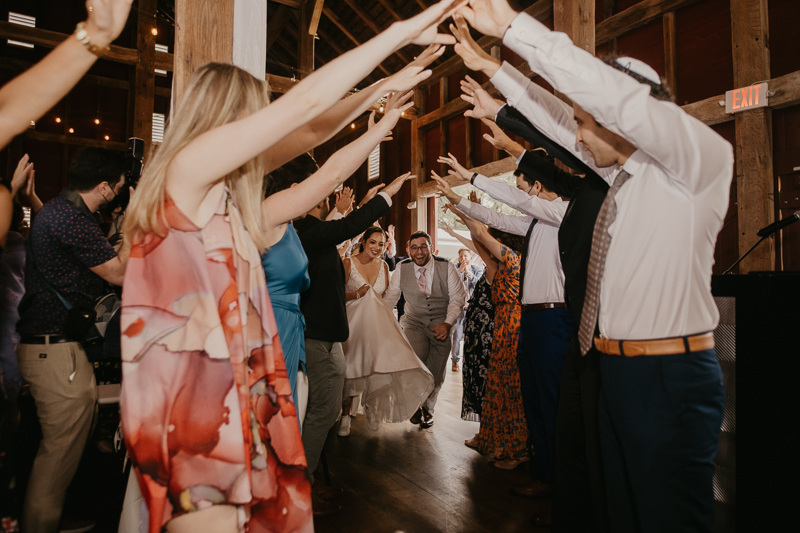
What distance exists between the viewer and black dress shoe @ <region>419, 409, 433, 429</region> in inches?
145

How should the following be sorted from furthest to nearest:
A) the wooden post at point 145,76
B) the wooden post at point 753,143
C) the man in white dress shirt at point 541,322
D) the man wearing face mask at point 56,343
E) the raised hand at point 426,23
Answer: the wooden post at point 145,76, the wooden post at point 753,143, the man in white dress shirt at point 541,322, the man wearing face mask at point 56,343, the raised hand at point 426,23

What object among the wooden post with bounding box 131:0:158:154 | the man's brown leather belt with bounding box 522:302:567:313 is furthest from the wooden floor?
the wooden post with bounding box 131:0:158:154

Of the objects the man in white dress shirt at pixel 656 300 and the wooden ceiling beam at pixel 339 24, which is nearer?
the man in white dress shirt at pixel 656 300

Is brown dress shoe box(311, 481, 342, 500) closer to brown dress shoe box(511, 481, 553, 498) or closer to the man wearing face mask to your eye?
brown dress shoe box(511, 481, 553, 498)

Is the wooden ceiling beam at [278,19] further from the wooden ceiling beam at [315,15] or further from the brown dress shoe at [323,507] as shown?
the brown dress shoe at [323,507]

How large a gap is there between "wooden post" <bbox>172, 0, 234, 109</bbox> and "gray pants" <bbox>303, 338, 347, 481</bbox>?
1211mm

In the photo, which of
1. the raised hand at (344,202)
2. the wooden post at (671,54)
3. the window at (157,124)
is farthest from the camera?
the window at (157,124)

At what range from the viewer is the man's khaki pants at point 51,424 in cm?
172

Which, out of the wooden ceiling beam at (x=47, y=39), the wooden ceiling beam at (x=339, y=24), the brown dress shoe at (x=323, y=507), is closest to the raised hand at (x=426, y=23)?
the brown dress shoe at (x=323, y=507)

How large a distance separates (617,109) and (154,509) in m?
1.21

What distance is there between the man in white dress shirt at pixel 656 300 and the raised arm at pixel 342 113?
0.84ft

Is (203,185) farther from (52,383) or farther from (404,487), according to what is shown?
(404,487)

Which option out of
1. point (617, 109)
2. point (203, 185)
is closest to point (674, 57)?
point (617, 109)

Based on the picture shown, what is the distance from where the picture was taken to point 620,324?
120 centimetres
